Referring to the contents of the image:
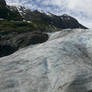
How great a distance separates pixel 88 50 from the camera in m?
17.3

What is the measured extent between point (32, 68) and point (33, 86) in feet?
7.27

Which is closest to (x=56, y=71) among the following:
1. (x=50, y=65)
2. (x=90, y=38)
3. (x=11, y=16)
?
(x=50, y=65)

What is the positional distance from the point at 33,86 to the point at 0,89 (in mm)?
1956

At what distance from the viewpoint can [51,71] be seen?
13812mm

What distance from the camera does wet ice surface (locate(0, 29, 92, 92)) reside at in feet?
39.0

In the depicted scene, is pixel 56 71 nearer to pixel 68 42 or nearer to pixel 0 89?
pixel 0 89

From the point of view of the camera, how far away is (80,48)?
17.8 m

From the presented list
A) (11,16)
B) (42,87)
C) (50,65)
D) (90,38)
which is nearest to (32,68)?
(50,65)

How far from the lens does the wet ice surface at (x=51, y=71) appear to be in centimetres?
1189

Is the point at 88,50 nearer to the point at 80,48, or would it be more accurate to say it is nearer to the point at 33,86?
the point at 80,48

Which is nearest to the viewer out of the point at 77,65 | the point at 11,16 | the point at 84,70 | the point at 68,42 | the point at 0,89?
the point at 0,89

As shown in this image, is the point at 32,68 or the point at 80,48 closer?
the point at 32,68

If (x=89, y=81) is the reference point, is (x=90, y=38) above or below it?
above

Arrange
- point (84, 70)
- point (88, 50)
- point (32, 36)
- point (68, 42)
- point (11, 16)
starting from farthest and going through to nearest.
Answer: point (11, 16), point (32, 36), point (68, 42), point (88, 50), point (84, 70)
